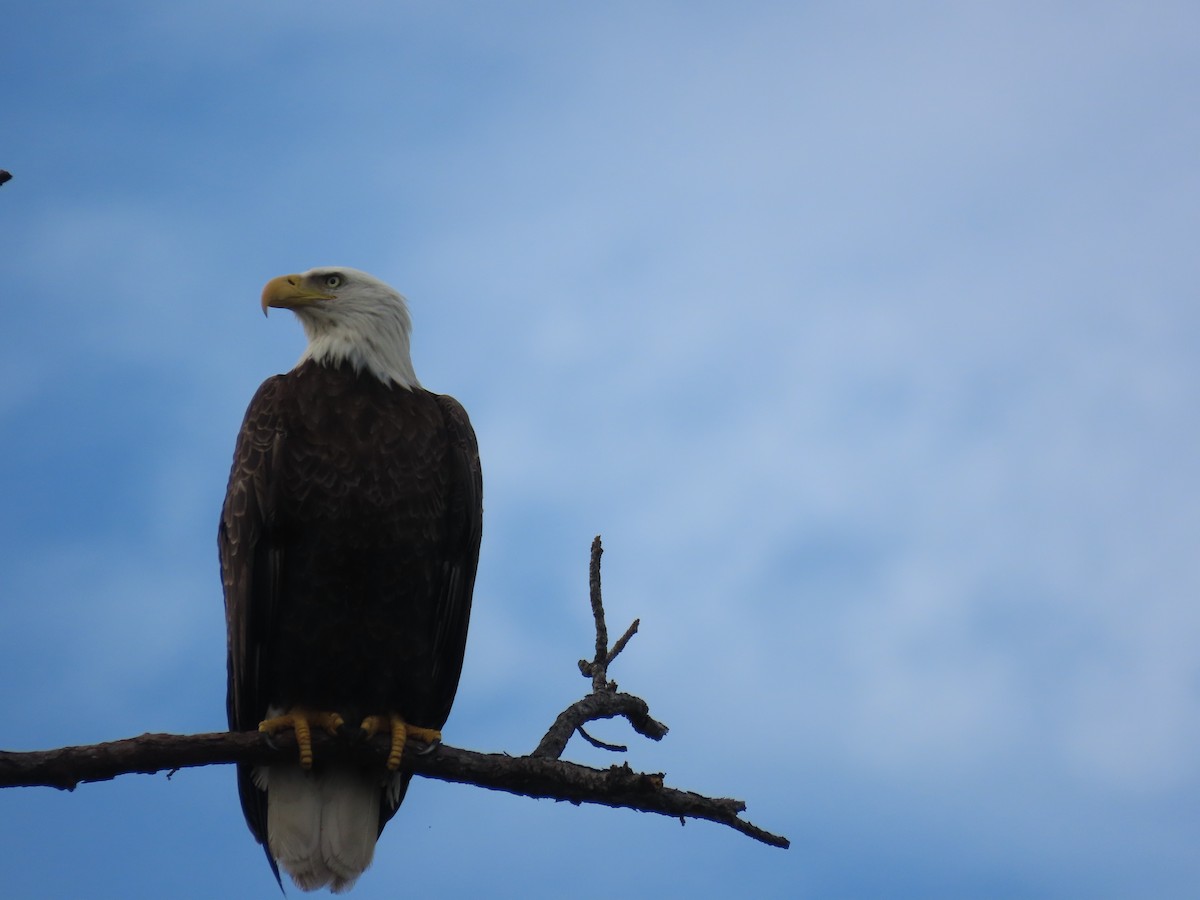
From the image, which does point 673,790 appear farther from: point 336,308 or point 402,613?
point 336,308

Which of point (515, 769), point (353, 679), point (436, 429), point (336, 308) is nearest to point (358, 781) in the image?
point (353, 679)

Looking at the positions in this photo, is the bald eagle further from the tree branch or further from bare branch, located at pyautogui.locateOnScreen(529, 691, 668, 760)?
bare branch, located at pyautogui.locateOnScreen(529, 691, 668, 760)

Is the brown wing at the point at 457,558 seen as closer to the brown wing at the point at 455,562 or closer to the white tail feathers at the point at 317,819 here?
the brown wing at the point at 455,562

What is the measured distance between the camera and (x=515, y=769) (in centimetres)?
396

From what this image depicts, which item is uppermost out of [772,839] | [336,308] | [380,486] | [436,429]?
[336,308]

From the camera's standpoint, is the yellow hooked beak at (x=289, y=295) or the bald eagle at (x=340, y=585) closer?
the bald eagle at (x=340, y=585)

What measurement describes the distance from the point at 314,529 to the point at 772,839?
1.99 meters

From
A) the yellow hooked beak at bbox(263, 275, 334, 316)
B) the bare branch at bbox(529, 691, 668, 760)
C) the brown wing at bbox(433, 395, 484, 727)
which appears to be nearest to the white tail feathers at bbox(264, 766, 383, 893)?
the brown wing at bbox(433, 395, 484, 727)

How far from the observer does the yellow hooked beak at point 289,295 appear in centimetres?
526

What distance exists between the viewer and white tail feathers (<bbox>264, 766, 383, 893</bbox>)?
4.71 meters

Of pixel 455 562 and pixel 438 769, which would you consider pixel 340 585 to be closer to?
pixel 455 562

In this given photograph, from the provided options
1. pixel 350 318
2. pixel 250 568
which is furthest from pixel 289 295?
pixel 250 568

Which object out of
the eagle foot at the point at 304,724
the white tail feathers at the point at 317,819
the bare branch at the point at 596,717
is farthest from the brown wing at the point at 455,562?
the bare branch at the point at 596,717

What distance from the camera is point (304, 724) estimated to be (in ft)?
14.3
